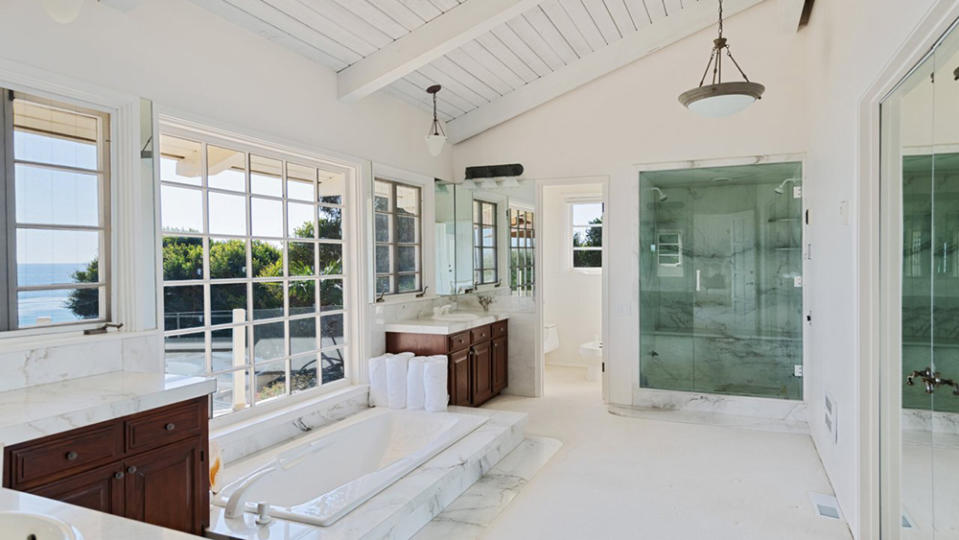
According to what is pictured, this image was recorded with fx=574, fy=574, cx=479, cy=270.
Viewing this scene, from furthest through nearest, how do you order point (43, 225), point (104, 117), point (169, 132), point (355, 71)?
1. point (355, 71)
2. point (169, 132)
3. point (104, 117)
4. point (43, 225)

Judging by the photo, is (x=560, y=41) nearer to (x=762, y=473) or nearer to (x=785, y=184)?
(x=785, y=184)

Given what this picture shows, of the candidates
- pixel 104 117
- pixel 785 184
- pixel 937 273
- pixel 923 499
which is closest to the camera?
pixel 937 273

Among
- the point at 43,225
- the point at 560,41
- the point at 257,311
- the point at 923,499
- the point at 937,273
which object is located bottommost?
the point at 923,499

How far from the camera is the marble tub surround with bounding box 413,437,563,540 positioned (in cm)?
285

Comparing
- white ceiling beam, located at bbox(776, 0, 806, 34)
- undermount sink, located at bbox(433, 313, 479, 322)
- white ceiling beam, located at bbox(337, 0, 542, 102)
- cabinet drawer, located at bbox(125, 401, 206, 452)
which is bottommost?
cabinet drawer, located at bbox(125, 401, 206, 452)

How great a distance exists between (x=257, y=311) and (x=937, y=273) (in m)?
3.35

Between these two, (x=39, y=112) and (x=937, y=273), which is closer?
(x=937, y=273)

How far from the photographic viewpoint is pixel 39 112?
246 cm

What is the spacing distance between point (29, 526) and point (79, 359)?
67.9 inches

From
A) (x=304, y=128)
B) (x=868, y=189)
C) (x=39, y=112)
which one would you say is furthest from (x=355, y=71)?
(x=868, y=189)

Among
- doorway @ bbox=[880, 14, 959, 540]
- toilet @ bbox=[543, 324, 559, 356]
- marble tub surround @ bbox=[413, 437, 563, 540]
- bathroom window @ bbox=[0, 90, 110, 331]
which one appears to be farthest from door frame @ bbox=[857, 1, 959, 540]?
toilet @ bbox=[543, 324, 559, 356]

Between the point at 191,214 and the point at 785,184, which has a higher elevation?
the point at 785,184

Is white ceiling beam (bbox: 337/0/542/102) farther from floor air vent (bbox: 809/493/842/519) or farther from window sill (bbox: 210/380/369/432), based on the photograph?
floor air vent (bbox: 809/493/842/519)

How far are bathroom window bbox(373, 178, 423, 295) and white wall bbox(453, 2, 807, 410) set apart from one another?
106 cm
